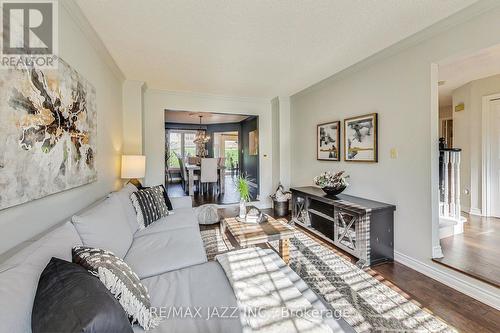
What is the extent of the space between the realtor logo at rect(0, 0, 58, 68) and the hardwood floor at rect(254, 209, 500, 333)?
125 inches

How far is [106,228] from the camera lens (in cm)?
152

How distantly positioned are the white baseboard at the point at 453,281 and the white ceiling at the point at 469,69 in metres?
2.33

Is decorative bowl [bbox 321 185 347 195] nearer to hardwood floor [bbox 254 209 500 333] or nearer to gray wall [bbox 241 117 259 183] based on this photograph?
hardwood floor [bbox 254 209 500 333]

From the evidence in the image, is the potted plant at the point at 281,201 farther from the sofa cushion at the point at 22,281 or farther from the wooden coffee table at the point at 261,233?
the sofa cushion at the point at 22,281

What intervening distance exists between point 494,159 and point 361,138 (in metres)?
2.47

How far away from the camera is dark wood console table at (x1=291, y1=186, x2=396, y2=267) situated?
2.40 metres

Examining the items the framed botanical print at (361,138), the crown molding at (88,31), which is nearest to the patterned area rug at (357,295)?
the framed botanical print at (361,138)

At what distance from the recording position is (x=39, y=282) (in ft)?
2.61

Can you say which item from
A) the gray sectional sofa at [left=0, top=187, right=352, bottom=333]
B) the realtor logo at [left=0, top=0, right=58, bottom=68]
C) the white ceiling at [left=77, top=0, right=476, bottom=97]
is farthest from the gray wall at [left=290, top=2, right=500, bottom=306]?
the realtor logo at [left=0, top=0, right=58, bottom=68]

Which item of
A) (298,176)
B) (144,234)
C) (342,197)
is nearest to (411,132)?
(342,197)

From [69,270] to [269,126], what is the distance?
14.8 feet

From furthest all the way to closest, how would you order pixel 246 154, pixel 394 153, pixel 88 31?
pixel 246 154
pixel 394 153
pixel 88 31

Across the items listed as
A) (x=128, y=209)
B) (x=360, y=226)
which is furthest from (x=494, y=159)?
(x=128, y=209)

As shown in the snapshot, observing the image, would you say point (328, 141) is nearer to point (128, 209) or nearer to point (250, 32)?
point (250, 32)
